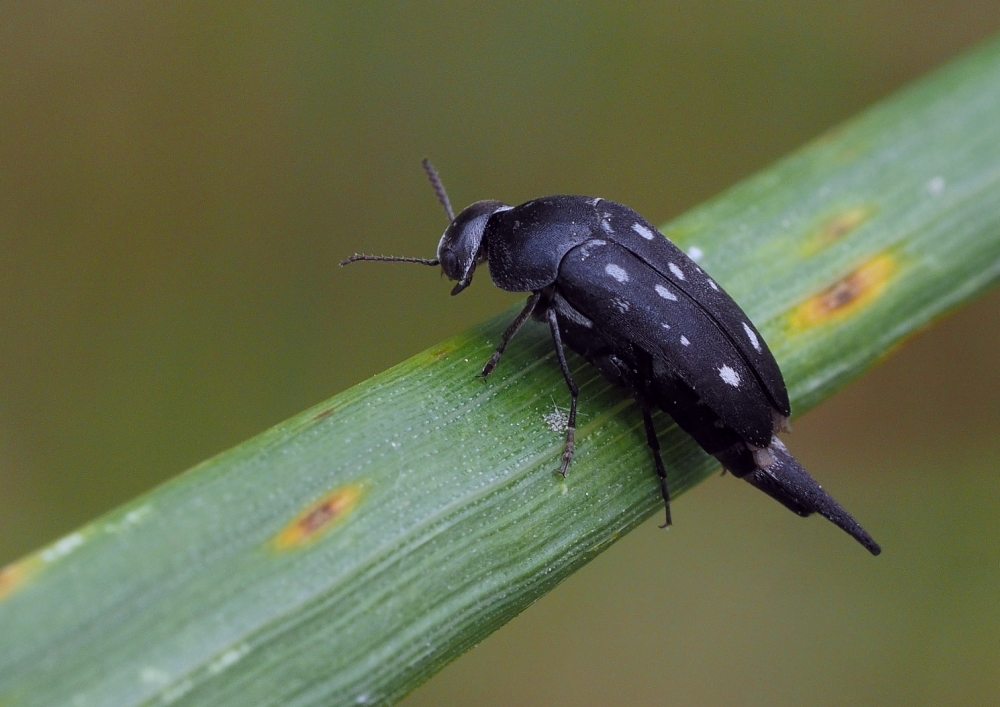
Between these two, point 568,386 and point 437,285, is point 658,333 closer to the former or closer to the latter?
point 568,386

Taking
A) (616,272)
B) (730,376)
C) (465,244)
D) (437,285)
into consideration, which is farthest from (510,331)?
(437,285)

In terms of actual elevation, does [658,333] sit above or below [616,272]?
below

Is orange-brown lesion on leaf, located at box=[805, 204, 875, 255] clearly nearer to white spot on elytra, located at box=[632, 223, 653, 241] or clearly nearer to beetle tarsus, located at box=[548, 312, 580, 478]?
white spot on elytra, located at box=[632, 223, 653, 241]

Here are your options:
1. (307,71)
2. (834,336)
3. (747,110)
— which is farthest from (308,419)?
(747,110)

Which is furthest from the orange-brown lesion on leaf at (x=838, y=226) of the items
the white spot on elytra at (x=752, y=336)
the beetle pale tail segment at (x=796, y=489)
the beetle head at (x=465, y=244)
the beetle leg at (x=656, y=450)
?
the beetle head at (x=465, y=244)

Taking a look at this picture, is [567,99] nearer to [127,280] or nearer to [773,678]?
[127,280]

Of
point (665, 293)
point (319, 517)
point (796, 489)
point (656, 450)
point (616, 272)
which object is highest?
point (616, 272)

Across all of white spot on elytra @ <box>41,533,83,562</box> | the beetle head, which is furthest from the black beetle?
white spot on elytra @ <box>41,533,83,562</box>
